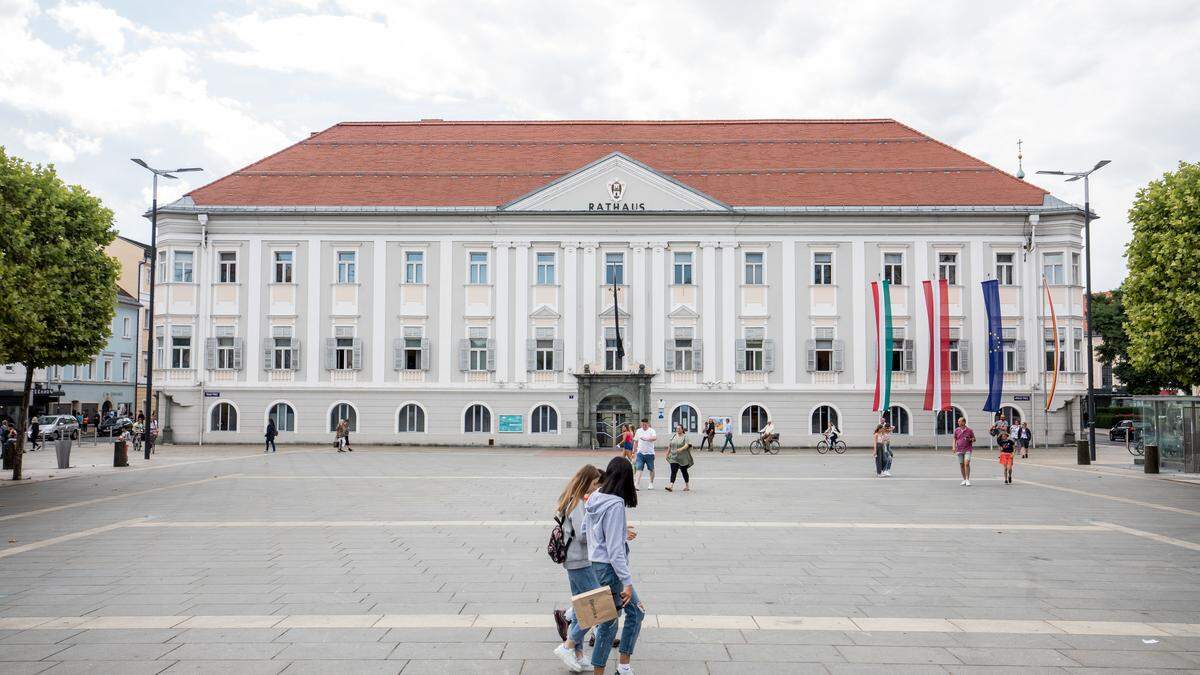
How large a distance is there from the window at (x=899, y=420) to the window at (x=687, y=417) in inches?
370

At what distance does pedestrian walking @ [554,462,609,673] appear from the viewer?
6.51 meters

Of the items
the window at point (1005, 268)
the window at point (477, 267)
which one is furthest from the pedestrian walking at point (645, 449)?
the window at point (1005, 268)

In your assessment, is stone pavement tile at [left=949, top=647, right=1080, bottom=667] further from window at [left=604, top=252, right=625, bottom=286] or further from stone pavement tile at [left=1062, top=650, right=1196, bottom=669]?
window at [left=604, top=252, right=625, bottom=286]

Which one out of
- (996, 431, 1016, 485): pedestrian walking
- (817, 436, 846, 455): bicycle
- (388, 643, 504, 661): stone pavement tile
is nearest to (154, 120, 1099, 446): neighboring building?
(817, 436, 846, 455): bicycle

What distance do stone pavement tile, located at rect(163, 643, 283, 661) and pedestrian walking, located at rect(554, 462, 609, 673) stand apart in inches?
104

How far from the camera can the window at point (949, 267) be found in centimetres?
4144

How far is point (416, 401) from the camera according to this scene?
135 ft

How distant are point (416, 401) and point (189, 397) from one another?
1149cm

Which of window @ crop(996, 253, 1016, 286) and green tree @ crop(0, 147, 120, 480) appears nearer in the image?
green tree @ crop(0, 147, 120, 480)

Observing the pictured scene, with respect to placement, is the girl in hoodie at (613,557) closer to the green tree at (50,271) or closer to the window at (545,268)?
the green tree at (50,271)

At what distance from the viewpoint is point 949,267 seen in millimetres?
41594

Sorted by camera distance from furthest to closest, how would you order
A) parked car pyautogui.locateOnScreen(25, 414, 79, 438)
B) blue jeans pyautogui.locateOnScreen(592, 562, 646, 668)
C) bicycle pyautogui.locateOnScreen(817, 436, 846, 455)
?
1. parked car pyautogui.locateOnScreen(25, 414, 79, 438)
2. bicycle pyautogui.locateOnScreen(817, 436, 846, 455)
3. blue jeans pyautogui.locateOnScreen(592, 562, 646, 668)

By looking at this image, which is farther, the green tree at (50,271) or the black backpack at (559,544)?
the green tree at (50,271)

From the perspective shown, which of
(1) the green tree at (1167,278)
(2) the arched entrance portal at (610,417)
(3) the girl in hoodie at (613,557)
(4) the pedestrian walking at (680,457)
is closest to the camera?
(3) the girl in hoodie at (613,557)
